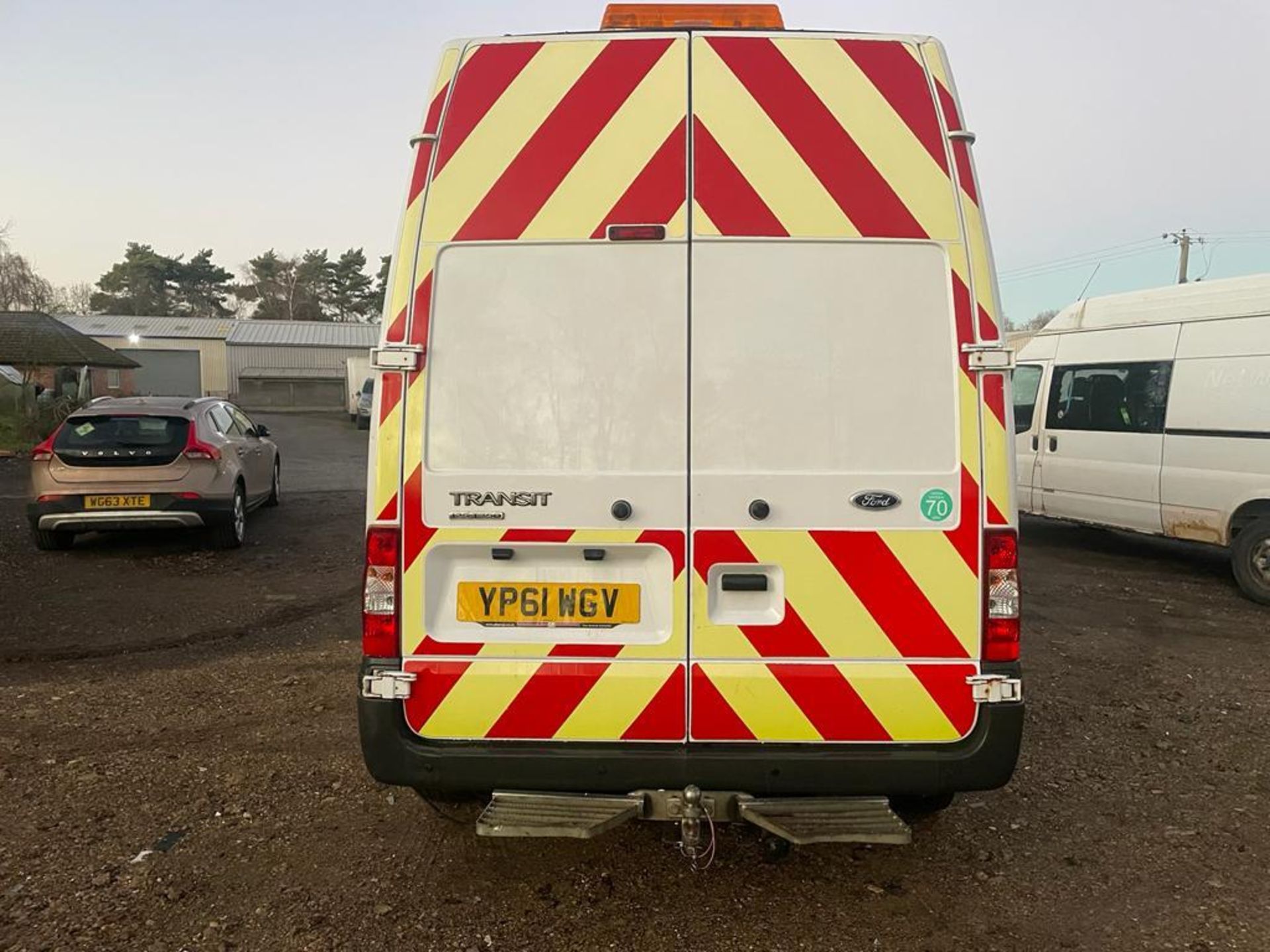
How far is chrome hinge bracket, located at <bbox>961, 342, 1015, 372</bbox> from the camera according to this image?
2.66 m

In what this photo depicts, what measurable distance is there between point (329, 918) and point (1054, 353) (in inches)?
348

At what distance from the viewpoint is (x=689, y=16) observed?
3066 millimetres

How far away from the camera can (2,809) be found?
3713mm

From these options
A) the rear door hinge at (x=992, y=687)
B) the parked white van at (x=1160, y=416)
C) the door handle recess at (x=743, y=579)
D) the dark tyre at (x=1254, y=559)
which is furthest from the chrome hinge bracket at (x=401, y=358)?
the dark tyre at (x=1254, y=559)

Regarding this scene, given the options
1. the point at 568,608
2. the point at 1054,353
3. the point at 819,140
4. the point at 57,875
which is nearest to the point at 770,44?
the point at 819,140

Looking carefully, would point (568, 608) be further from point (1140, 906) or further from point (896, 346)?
point (1140, 906)

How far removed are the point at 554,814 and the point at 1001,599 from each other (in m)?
1.53

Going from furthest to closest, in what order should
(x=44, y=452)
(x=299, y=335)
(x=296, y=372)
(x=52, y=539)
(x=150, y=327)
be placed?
(x=299, y=335)
(x=150, y=327)
(x=296, y=372)
(x=52, y=539)
(x=44, y=452)

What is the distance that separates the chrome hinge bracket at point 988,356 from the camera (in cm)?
266

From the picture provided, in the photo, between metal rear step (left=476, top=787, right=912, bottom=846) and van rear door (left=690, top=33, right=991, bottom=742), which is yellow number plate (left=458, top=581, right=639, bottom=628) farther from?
metal rear step (left=476, top=787, right=912, bottom=846)

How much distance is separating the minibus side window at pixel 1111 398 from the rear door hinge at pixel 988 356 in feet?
20.9

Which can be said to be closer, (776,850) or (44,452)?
(776,850)

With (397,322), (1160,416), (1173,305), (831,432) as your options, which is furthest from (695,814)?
(1173,305)

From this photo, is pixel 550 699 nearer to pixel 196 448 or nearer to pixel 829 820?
pixel 829 820
